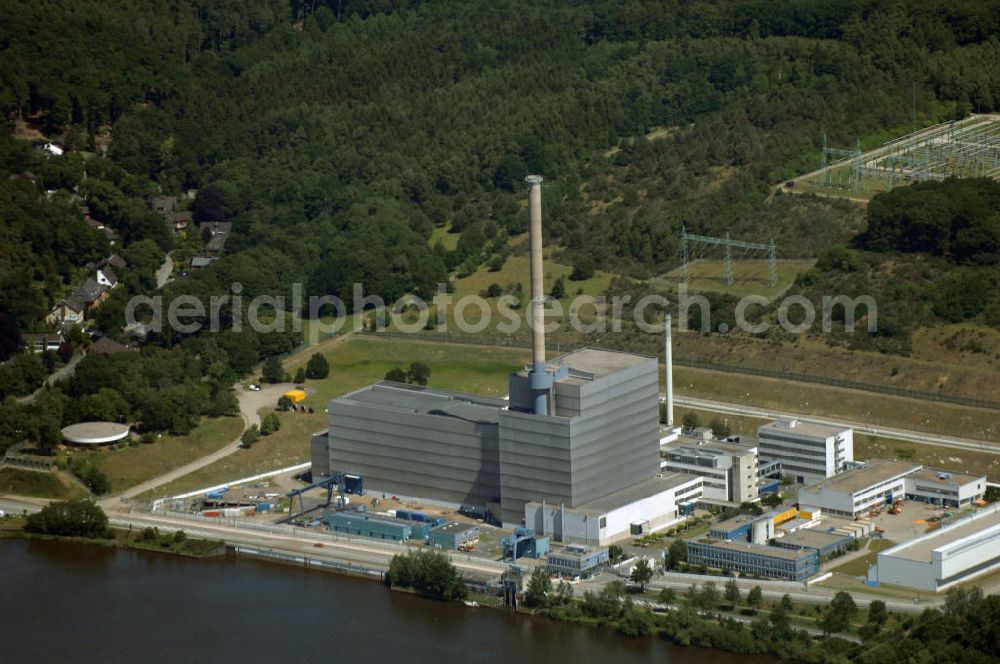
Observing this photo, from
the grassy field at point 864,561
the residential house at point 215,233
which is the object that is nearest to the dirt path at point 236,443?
the residential house at point 215,233

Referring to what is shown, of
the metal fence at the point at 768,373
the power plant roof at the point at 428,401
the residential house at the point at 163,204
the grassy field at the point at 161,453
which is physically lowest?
the grassy field at the point at 161,453

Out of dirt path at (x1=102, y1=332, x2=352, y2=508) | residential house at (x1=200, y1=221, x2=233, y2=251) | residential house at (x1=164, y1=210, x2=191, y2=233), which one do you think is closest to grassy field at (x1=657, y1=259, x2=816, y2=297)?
dirt path at (x1=102, y1=332, x2=352, y2=508)

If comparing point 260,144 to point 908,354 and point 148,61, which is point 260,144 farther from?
point 908,354

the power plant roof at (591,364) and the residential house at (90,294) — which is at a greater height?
the power plant roof at (591,364)

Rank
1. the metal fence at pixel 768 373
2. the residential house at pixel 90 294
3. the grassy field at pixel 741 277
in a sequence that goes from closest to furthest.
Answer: the metal fence at pixel 768 373 < the grassy field at pixel 741 277 < the residential house at pixel 90 294

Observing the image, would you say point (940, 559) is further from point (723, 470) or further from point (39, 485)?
point (39, 485)

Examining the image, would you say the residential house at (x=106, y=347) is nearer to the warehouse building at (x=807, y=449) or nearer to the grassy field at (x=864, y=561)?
the warehouse building at (x=807, y=449)

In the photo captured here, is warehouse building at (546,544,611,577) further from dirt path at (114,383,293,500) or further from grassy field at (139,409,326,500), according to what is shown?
dirt path at (114,383,293,500)
